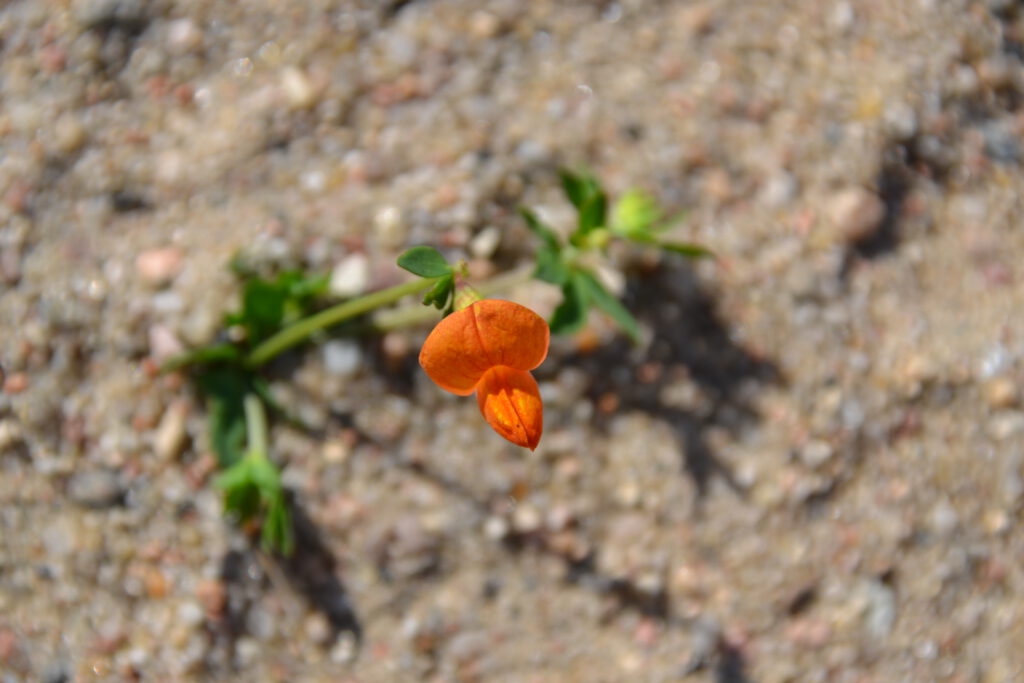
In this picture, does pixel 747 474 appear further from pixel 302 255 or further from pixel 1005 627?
pixel 302 255

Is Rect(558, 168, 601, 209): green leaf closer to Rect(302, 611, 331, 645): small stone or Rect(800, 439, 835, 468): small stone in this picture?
Rect(800, 439, 835, 468): small stone

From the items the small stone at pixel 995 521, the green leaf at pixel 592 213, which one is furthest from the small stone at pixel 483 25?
the small stone at pixel 995 521

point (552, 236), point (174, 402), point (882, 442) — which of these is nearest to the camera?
point (552, 236)

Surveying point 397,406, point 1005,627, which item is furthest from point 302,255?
point 1005,627

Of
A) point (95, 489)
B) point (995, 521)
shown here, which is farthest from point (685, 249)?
point (95, 489)

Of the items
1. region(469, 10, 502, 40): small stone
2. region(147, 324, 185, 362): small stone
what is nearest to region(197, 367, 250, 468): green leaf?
region(147, 324, 185, 362): small stone

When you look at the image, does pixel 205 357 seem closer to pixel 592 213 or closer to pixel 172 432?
pixel 172 432
